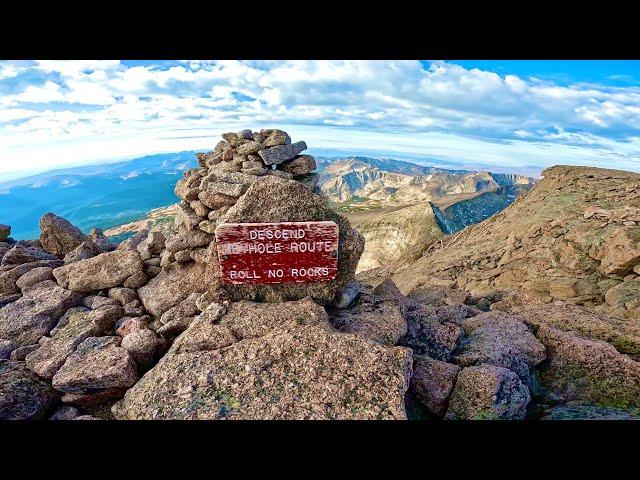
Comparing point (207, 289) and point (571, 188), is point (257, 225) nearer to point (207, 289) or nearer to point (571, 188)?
point (207, 289)

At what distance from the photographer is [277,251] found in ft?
31.3

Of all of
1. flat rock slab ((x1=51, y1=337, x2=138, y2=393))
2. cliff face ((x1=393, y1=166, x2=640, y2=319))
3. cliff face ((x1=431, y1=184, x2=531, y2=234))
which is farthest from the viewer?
cliff face ((x1=431, y1=184, x2=531, y2=234))

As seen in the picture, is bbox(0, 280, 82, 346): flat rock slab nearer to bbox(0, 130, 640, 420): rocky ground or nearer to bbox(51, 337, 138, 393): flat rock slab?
bbox(0, 130, 640, 420): rocky ground

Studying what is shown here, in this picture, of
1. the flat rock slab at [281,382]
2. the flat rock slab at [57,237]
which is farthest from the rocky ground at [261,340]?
the flat rock slab at [57,237]

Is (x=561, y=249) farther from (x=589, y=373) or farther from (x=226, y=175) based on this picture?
(x=226, y=175)

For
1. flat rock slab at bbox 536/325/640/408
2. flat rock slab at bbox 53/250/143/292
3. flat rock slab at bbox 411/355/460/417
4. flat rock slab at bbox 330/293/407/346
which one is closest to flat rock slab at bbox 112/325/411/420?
flat rock slab at bbox 411/355/460/417

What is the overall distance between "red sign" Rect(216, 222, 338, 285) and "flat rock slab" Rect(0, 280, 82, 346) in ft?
16.9

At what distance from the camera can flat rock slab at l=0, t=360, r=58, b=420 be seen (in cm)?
760

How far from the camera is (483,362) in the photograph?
360 inches

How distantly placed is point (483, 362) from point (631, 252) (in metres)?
15.2

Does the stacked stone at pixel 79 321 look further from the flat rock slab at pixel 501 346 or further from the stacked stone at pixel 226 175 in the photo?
the flat rock slab at pixel 501 346

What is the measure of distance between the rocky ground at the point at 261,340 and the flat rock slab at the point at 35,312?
0.04m

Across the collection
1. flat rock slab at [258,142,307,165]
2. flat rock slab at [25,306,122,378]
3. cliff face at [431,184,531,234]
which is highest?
flat rock slab at [258,142,307,165]
